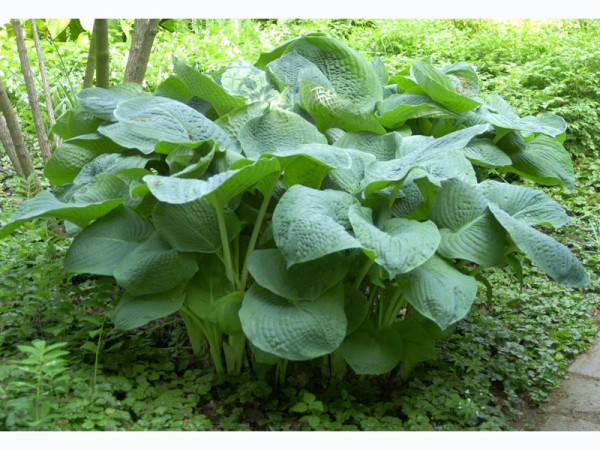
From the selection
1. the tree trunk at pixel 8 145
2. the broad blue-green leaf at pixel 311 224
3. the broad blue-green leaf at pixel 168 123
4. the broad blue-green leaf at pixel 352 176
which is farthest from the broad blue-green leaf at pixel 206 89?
the tree trunk at pixel 8 145

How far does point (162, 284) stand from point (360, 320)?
25.1 inches

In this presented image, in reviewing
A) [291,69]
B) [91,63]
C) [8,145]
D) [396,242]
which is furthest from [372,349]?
[8,145]

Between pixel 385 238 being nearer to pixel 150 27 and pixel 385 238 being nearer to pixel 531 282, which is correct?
pixel 150 27

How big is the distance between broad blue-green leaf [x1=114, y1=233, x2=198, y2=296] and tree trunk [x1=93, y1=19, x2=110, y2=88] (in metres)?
1.05

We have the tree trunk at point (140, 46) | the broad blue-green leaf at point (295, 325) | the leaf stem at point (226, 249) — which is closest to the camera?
the broad blue-green leaf at point (295, 325)

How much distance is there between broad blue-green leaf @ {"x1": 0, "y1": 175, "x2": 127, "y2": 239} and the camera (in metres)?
1.99

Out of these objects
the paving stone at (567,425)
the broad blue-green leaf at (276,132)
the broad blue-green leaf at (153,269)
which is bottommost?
the paving stone at (567,425)

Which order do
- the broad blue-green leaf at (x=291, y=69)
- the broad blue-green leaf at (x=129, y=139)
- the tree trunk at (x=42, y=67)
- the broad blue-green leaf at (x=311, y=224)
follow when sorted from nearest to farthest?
the broad blue-green leaf at (x=311, y=224), the broad blue-green leaf at (x=129, y=139), the broad blue-green leaf at (x=291, y=69), the tree trunk at (x=42, y=67)

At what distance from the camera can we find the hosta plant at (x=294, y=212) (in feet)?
5.98

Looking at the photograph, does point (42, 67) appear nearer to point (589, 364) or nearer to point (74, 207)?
point (74, 207)

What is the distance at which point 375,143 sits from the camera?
7.70 ft

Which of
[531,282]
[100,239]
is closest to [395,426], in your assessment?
[100,239]

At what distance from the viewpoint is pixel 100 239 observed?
6.87ft

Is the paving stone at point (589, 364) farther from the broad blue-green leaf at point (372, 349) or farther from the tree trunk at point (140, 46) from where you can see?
the tree trunk at point (140, 46)
